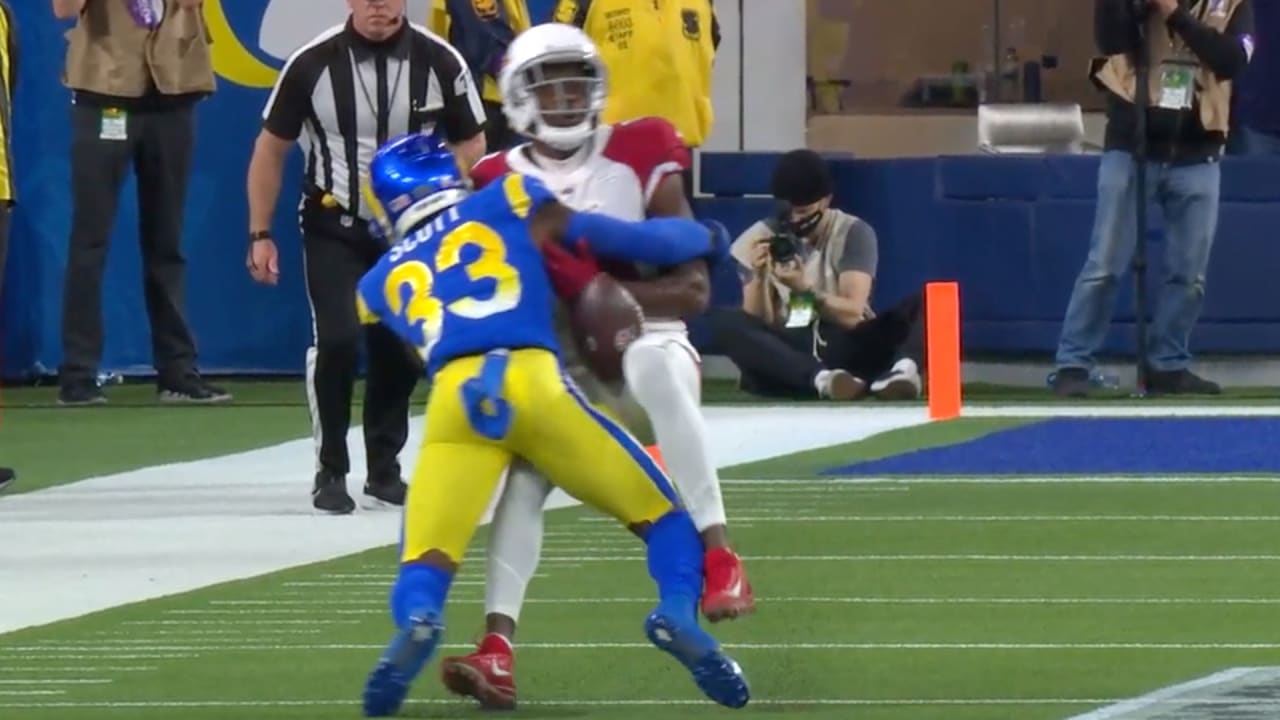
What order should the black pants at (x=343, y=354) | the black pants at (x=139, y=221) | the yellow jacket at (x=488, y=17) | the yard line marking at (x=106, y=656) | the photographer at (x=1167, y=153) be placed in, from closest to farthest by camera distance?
the yard line marking at (x=106, y=656)
the black pants at (x=343, y=354)
the yellow jacket at (x=488, y=17)
the photographer at (x=1167, y=153)
the black pants at (x=139, y=221)

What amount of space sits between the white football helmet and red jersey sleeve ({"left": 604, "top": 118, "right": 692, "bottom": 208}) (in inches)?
6.2

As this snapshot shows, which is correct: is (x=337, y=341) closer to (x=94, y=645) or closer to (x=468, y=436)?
(x=94, y=645)

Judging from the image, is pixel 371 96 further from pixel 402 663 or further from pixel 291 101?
pixel 402 663

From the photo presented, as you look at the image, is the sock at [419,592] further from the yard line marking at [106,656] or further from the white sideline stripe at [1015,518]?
the white sideline stripe at [1015,518]

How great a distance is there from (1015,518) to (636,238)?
426 cm

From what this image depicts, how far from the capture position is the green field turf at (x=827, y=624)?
7.58 m

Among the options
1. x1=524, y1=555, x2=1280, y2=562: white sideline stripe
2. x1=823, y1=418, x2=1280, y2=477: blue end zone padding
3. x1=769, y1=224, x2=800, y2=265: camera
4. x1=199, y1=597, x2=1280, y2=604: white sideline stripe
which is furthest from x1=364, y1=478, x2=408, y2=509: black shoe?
x1=769, y1=224, x2=800, y2=265: camera

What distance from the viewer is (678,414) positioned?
767cm

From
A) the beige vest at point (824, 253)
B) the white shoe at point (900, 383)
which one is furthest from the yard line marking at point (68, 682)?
the white shoe at point (900, 383)

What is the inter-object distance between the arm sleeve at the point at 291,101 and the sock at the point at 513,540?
14.8ft

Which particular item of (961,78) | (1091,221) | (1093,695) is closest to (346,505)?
(1093,695)

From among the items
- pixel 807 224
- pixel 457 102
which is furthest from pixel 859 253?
pixel 457 102

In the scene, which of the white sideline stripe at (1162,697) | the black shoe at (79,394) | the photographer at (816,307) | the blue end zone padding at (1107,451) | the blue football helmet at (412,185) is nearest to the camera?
the white sideline stripe at (1162,697)

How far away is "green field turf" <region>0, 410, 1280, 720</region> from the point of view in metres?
7.58
